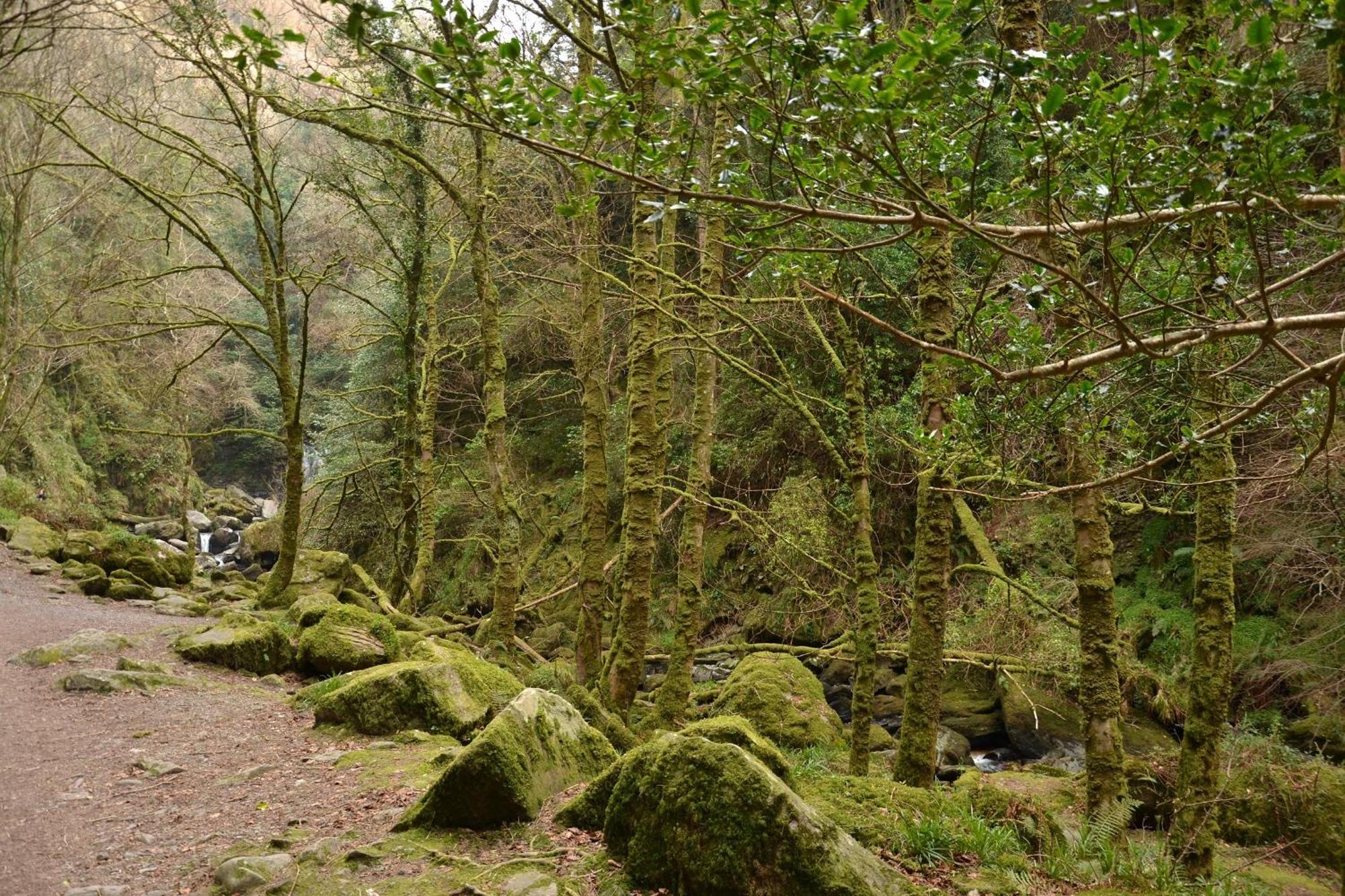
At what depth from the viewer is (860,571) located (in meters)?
7.81

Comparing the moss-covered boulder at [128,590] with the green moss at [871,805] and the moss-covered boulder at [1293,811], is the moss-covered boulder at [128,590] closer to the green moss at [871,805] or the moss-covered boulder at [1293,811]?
the green moss at [871,805]

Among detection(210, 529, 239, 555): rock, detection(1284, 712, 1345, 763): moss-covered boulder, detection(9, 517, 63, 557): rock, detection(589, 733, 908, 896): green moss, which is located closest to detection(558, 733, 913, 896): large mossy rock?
detection(589, 733, 908, 896): green moss

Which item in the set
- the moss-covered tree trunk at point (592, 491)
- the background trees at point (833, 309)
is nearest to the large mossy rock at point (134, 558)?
the background trees at point (833, 309)

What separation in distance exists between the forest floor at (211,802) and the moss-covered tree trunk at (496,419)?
2836 mm

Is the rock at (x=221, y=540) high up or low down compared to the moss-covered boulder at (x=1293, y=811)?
down

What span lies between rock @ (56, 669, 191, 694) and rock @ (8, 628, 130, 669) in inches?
39.9

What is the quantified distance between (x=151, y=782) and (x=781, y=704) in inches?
266

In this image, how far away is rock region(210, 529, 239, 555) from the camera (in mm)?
31094

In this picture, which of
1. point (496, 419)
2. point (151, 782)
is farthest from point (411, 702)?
point (496, 419)

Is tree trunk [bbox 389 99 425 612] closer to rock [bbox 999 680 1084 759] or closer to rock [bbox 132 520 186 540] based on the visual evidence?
rock [bbox 999 680 1084 759]

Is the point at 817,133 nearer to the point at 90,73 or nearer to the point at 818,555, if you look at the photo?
the point at 818,555

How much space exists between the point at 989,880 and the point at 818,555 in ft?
25.5

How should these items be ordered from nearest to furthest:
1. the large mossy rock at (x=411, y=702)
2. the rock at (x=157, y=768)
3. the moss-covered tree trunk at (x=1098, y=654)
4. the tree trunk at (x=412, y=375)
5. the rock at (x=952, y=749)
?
the moss-covered tree trunk at (x=1098, y=654) < the rock at (x=157, y=768) < the large mossy rock at (x=411, y=702) < the rock at (x=952, y=749) < the tree trunk at (x=412, y=375)

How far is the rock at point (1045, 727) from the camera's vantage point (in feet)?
35.9
